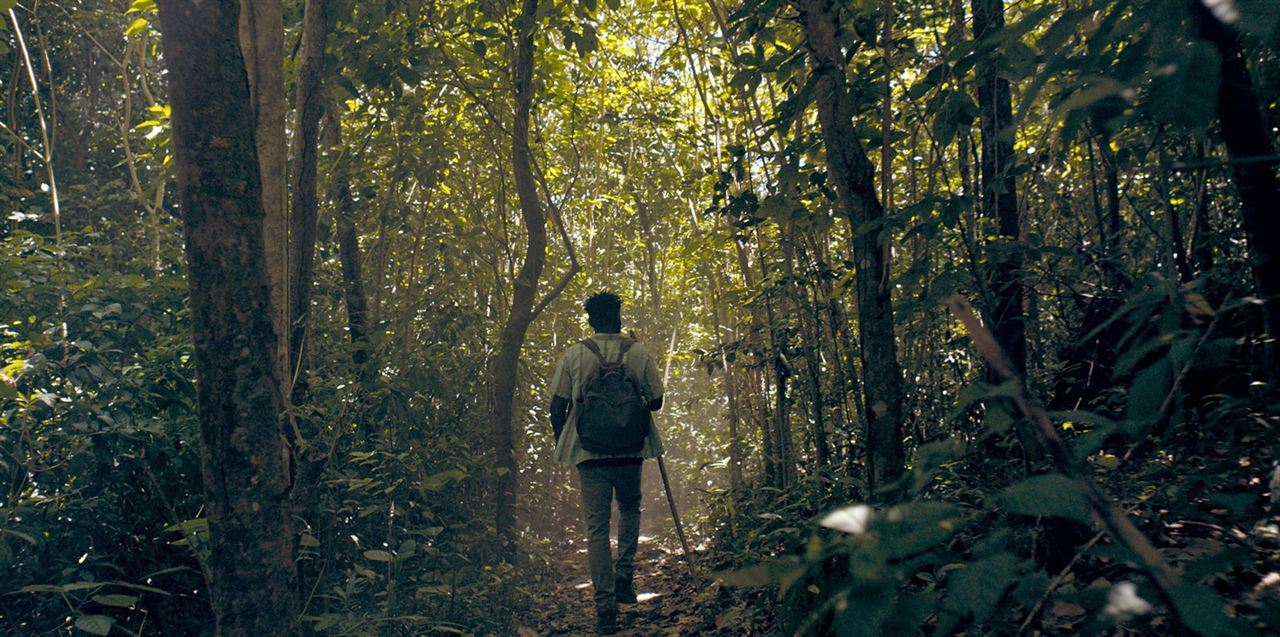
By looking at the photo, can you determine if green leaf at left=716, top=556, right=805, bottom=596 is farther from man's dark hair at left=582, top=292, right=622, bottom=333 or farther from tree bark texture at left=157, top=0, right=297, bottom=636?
man's dark hair at left=582, top=292, right=622, bottom=333

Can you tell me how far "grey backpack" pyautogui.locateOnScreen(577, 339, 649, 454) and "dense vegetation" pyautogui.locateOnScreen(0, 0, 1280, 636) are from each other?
99cm

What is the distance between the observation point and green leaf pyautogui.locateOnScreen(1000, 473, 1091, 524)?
1.02 m

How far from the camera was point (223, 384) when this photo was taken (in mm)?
2600

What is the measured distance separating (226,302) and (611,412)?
3.65 m

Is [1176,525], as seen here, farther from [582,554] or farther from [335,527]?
[582,554]

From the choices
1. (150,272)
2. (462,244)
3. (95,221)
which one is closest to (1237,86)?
(150,272)

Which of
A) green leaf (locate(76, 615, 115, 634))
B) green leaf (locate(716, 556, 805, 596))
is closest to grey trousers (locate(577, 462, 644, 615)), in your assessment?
green leaf (locate(76, 615, 115, 634))

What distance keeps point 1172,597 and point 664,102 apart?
1012 cm

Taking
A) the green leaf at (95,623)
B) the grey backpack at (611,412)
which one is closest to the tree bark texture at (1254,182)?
the green leaf at (95,623)

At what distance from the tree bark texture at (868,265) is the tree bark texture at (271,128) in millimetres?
2394

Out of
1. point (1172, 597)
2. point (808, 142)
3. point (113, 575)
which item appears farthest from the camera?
point (808, 142)

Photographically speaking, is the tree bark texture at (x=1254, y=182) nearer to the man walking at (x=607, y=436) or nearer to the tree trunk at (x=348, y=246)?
the man walking at (x=607, y=436)

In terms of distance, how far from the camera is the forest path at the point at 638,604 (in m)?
5.77

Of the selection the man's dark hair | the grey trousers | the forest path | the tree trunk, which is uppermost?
the tree trunk
